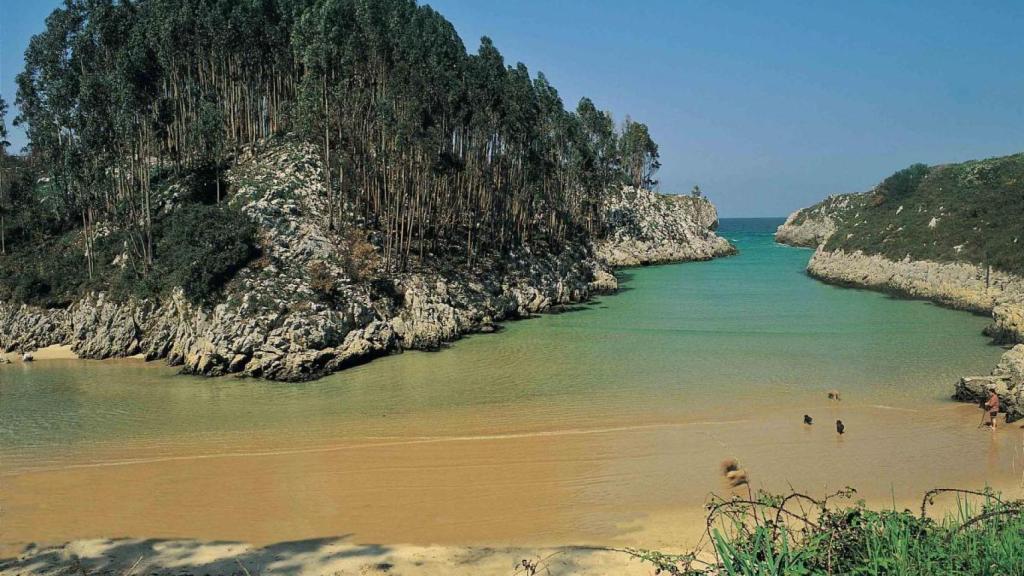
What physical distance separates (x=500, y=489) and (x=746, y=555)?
23.9ft

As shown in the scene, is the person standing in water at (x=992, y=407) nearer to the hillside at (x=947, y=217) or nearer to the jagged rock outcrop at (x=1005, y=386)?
the jagged rock outcrop at (x=1005, y=386)

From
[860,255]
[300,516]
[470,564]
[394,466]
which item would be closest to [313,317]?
[394,466]

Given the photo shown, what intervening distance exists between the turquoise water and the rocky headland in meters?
1.87

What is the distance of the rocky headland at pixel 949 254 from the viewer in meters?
24.8

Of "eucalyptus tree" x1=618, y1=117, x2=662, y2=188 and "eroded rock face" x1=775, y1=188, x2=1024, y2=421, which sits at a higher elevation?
"eucalyptus tree" x1=618, y1=117, x2=662, y2=188

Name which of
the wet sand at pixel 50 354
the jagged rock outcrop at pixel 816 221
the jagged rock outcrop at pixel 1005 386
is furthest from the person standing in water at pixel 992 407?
the jagged rock outcrop at pixel 816 221

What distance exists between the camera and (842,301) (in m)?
39.9

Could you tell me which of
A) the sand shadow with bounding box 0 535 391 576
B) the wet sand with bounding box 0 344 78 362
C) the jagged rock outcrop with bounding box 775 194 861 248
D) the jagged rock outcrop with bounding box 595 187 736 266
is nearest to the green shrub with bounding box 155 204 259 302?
the wet sand with bounding box 0 344 78 362

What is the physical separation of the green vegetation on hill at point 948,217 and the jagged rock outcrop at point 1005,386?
72.9ft

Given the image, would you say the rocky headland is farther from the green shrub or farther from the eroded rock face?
the green shrub

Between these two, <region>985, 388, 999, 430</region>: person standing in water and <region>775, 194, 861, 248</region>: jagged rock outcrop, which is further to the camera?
<region>775, 194, 861, 248</region>: jagged rock outcrop

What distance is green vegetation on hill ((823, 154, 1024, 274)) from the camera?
127 ft

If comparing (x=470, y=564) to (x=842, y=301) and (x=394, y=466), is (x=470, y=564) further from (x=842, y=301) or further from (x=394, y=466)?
(x=842, y=301)

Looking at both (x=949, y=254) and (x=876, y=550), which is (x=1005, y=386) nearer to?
(x=876, y=550)
